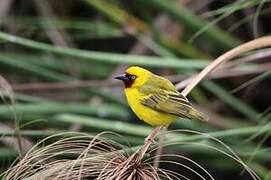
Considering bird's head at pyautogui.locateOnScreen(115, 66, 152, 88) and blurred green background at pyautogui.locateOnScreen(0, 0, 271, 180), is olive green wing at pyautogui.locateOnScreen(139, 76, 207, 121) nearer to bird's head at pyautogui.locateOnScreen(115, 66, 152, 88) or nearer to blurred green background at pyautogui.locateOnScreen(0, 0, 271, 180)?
bird's head at pyautogui.locateOnScreen(115, 66, 152, 88)

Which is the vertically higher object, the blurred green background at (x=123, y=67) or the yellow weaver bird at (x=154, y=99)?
the blurred green background at (x=123, y=67)

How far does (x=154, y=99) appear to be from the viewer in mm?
2471

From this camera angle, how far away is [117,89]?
402cm

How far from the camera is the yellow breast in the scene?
2402 millimetres

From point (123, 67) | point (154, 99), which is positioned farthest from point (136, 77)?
point (123, 67)

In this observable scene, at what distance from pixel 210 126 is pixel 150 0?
2.78 feet

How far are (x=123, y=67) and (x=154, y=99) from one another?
51.9 inches

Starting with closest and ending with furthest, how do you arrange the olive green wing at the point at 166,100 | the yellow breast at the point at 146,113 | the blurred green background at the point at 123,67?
the olive green wing at the point at 166,100 → the yellow breast at the point at 146,113 → the blurred green background at the point at 123,67

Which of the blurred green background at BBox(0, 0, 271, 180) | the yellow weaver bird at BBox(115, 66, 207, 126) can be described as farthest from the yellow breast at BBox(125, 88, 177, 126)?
the blurred green background at BBox(0, 0, 271, 180)

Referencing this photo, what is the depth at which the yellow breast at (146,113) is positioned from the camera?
240 cm

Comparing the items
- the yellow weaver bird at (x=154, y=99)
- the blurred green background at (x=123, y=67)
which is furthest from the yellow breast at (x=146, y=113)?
the blurred green background at (x=123, y=67)

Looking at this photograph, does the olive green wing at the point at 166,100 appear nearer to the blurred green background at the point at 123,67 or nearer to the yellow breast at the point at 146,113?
the yellow breast at the point at 146,113

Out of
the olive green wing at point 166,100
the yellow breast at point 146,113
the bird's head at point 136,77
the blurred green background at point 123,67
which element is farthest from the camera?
the blurred green background at point 123,67

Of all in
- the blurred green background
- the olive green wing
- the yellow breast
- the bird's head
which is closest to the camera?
the olive green wing
